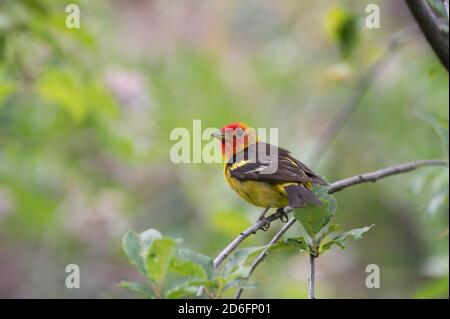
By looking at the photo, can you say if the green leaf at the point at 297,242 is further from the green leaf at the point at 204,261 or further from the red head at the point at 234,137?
the red head at the point at 234,137

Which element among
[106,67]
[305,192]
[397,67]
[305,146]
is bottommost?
[305,192]

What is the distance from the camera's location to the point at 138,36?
6.80 m

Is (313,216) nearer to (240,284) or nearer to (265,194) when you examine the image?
(240,284)

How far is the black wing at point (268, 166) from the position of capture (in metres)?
2.49

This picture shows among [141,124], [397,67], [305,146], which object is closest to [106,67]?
[141,124]

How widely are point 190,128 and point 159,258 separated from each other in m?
3.02

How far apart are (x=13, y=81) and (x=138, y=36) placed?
355 cm

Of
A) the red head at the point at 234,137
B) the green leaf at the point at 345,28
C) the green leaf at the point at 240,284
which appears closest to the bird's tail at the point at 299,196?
the green leaf at the point at 240,284

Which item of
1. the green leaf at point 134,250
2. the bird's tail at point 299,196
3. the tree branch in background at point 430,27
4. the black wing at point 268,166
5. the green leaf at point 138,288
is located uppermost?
the tree branch in background at point 430,27

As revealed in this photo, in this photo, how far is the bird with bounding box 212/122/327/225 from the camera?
2480mm

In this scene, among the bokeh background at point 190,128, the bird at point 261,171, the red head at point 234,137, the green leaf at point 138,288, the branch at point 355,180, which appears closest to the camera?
the green leaf at point 138,288

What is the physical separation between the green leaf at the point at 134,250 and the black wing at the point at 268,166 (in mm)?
792

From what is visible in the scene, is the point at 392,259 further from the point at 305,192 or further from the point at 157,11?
the point at 305,192

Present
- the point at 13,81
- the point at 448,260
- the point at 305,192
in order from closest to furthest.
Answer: the point at 305,192
the point at 448,260
the point at 13,81
